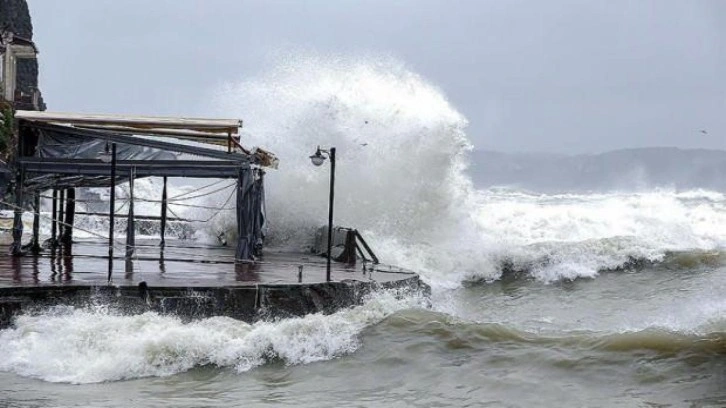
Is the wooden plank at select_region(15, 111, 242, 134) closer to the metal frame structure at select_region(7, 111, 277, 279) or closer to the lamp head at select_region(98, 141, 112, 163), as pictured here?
the metal frame structure at select_region(7, 111, 277, 279)

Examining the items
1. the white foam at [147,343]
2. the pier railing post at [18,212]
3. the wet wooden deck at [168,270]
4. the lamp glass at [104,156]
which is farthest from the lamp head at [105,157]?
the white foam at [147,343]

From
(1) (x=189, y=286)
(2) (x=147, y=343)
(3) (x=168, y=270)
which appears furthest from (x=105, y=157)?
(2) (x=147, y=343)

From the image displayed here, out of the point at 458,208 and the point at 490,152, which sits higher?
the point at 490,152

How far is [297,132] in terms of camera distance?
23.9 m

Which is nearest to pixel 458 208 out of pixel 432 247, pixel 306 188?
pixel 432 247

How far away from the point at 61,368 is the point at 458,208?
16427 mm

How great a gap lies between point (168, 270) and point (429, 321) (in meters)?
4.54

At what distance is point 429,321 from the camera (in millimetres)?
12039

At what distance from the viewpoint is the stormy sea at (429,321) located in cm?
936

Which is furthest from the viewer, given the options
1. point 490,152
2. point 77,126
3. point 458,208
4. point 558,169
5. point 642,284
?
point 490,152

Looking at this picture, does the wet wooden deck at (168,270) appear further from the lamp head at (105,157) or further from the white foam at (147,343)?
the lamp head at (105,157)

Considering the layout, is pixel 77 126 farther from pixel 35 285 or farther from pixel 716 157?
pixel 716 157

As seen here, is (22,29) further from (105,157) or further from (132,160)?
(105,157)

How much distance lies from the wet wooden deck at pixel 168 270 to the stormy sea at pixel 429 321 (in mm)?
862
